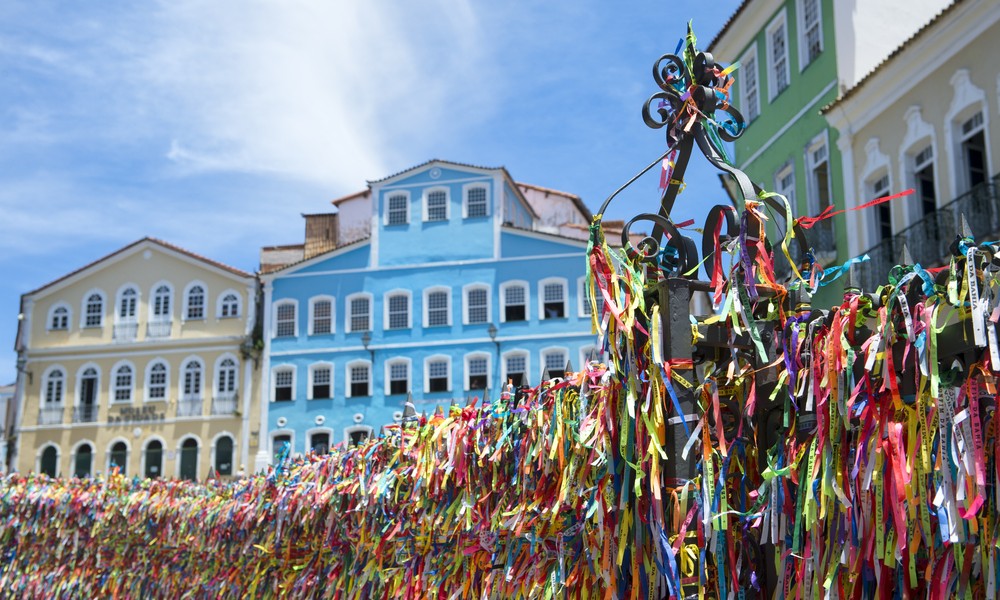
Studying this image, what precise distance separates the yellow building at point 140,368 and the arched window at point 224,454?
30mm

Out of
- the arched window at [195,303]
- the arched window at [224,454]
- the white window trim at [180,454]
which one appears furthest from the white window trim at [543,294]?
the white window trim at [180,454]

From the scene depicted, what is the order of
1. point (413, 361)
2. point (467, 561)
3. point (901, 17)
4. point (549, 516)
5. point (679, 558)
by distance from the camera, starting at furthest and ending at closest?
1. point (413, 361)
2. point (901, 17)
3. point (467, 561)
4. point (549, 516)
5. point (679, 558)

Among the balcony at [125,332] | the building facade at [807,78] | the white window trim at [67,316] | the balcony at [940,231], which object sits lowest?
the balcony at [940,231]

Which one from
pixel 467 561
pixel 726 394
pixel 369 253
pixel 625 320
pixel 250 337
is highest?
pixel 369 253

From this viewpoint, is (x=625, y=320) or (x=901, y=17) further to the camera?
(x=901, y=17)

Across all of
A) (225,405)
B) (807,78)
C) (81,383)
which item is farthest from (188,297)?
(807,78)

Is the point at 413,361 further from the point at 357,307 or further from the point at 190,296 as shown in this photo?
the point at 190,296

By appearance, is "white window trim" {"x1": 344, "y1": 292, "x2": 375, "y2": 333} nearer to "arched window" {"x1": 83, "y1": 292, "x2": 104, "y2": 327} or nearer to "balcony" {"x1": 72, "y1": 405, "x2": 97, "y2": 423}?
"arched window" {"x1": 83, "y1": 292, "x2": 104, "y2": 327}

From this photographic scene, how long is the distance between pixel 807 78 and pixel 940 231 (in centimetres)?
483

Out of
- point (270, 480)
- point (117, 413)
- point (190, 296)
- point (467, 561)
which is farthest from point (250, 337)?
point (467, 561)

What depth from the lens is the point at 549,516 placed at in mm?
4793

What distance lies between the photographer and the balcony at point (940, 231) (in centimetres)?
1337

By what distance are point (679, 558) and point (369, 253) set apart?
1199 inches

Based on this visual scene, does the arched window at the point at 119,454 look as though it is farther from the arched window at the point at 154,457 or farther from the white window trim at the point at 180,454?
the white window trim at the point at 180,454
